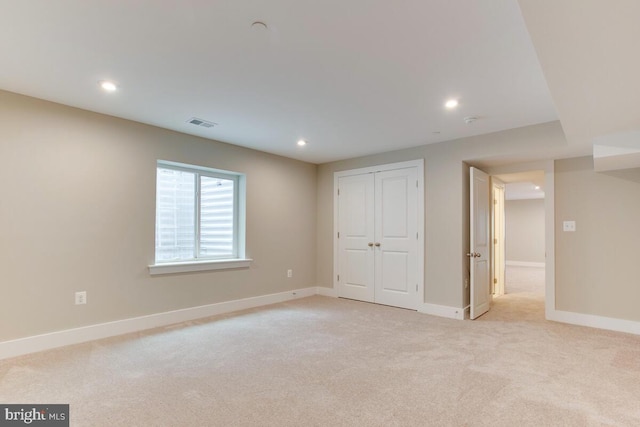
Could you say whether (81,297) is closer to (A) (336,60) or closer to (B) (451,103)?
(A) (336,60)

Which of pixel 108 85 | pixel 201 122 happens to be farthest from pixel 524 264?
pixel 108 85

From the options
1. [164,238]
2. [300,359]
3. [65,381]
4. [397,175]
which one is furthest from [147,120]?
[397,175]

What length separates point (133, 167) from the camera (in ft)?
12.5

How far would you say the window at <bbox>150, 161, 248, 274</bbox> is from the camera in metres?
4.22

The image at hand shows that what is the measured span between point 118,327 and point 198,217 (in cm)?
162

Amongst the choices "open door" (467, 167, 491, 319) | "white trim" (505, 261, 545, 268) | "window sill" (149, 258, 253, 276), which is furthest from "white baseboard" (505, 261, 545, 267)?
"window sill" (149, 258, 253, 276)

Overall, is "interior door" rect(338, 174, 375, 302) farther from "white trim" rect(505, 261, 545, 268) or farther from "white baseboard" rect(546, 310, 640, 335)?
"white trim" rect(505, 261, 545, 268)

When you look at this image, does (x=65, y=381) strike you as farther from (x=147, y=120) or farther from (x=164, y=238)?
(x=147, y=120)

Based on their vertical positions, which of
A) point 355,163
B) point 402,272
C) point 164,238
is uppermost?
point 355,163

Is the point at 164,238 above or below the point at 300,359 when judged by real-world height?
above

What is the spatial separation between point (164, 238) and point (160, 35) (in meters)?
2.72

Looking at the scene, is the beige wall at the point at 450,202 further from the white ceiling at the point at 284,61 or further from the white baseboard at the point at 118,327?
the white baseboard at the point at 118,327

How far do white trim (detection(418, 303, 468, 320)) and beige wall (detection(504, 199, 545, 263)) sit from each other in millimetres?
7555

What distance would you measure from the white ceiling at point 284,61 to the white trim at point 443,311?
2321mm
